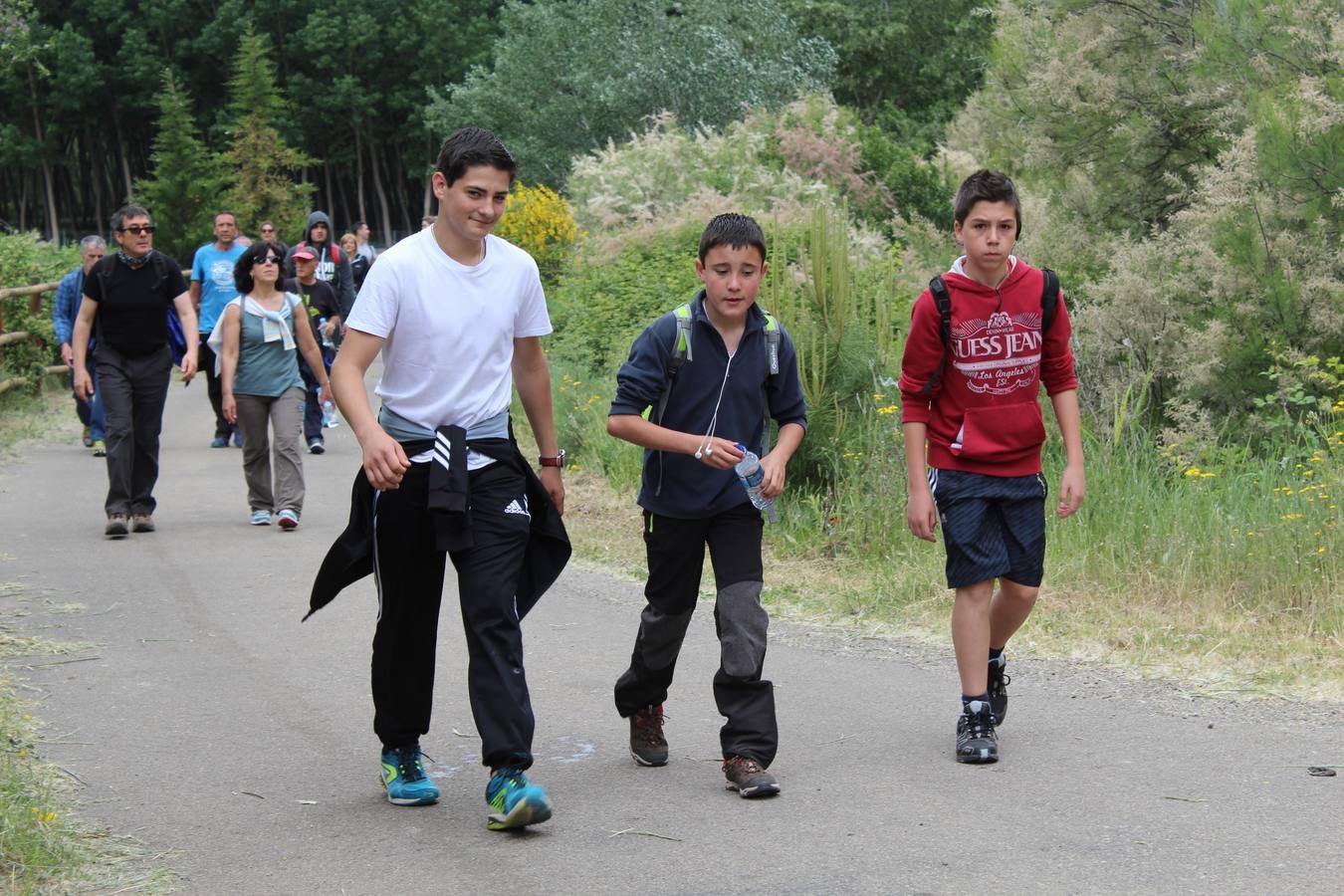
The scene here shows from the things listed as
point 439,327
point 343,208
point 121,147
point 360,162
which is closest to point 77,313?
point 439,327

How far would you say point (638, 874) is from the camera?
4.57m

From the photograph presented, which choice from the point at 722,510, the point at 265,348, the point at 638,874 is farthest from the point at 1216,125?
the point at 638,874

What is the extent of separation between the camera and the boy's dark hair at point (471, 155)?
16.7 ft

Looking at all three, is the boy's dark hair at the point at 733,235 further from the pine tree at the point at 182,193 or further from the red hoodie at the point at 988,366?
the pine tree at the point at 182,193

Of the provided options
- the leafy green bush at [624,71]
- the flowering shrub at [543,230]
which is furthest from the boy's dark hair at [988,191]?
the leafy green bush at [624,71]

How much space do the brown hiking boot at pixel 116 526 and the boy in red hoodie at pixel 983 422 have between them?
22.8 feet

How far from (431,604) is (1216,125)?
10.9 m

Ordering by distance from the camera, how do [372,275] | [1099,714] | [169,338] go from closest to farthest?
[372,275] < [1099,714] < [169,338]

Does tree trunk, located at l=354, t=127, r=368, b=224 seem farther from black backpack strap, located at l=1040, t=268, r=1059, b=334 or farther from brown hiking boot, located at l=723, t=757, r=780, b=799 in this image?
brown hiking boot, located at l=723, t=757, r=780, b=799

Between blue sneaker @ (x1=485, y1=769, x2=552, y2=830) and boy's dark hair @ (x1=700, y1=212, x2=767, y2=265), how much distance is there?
1.72 metres

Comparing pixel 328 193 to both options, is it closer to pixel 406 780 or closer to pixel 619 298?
pixel 619 298

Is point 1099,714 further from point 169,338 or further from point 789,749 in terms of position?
point 169,338

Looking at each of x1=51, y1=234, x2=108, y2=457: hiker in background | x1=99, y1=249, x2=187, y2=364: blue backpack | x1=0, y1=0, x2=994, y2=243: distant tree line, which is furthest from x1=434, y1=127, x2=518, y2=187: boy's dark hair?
x1=0, y1=0, x2=994, y2=243: distant tree line

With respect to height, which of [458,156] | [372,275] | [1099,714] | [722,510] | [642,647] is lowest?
[1099,714]
